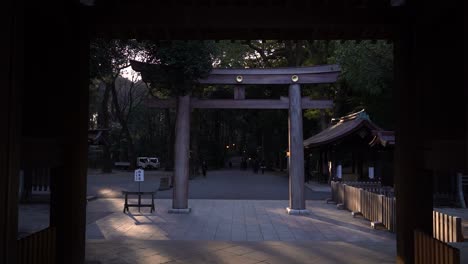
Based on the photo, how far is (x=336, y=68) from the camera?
14844mm

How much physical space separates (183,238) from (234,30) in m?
5.92

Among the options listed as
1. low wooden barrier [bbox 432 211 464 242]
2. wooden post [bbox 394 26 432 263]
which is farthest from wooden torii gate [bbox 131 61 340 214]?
wooden post [bbox 394 26 432 263]

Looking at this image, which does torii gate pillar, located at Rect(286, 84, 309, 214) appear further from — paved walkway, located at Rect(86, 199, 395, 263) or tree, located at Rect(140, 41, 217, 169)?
tree, located at Rect(140, 41, 217, 169)

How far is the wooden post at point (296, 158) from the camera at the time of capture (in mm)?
14062

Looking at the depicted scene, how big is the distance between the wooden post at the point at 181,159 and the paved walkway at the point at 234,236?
463 mm

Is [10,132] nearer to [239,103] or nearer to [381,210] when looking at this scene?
[381,210]

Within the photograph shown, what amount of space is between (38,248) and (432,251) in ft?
16.2

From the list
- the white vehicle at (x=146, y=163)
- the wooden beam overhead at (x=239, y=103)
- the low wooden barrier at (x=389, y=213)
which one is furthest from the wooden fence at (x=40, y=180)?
the white vehicle at (x=146, y=163)

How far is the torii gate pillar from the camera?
46.1 feet

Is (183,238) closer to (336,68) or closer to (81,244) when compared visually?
(81,244)

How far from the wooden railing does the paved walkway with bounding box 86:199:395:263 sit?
2331mm

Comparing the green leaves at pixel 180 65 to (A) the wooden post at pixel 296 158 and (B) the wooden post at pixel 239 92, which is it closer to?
(B) the wooden post at pixel 239 92

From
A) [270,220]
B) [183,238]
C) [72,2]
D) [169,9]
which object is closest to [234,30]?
[169,9]

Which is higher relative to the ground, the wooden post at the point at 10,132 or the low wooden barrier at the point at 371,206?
the wooden post at the point at 10,132
